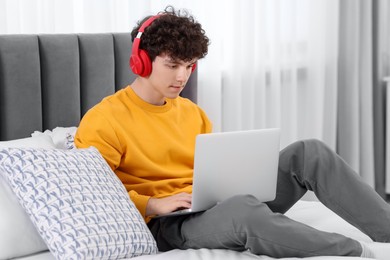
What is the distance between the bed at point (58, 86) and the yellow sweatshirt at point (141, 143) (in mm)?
157

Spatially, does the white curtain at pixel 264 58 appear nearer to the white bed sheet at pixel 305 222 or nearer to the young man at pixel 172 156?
the young man at pixel 172 156

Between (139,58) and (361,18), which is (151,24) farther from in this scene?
(361,18)

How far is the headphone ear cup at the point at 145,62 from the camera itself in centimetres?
221

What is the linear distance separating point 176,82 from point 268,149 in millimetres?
323

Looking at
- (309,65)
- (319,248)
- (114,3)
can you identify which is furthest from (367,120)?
(319,248)

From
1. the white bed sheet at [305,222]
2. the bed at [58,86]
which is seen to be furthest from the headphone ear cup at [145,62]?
the white bed sheet at [305,222]

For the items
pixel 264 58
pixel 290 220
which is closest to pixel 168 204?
pixel 290 220

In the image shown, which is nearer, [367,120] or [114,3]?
[114,3]

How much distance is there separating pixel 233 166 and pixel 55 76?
2.65ft

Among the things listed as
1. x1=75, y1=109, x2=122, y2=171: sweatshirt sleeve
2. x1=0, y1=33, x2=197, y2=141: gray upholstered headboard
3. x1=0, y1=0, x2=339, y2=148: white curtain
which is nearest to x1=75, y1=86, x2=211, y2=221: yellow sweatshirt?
x1=75, y1=109, x2=122, y2=171: sweatshirt sleeve

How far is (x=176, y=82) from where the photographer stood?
2.20m

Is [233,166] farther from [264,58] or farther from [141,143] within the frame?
[264,58]

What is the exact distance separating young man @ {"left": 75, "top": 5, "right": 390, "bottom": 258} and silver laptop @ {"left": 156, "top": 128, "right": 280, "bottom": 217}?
5 cm

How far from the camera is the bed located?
2373 mm
